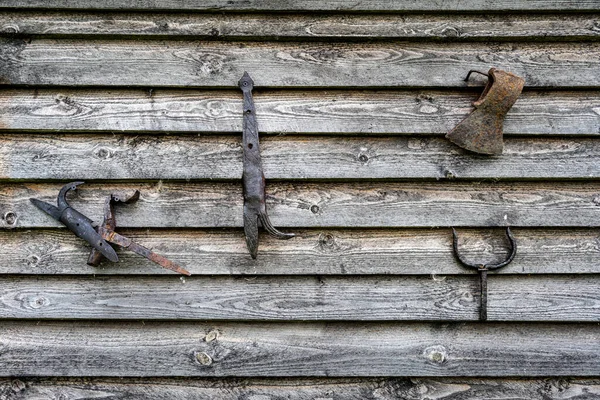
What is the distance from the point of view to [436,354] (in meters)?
1.90

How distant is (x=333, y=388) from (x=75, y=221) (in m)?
1.22

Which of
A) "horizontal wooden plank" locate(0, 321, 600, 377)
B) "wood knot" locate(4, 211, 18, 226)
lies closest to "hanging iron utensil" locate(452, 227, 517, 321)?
"horizontal wooden plank" locate(0, 321, 600, 377)

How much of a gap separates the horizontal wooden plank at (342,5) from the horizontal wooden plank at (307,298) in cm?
107

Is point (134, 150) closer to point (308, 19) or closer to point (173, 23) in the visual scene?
point (173, 23)

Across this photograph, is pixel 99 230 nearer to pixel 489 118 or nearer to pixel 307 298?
pixel 307 298

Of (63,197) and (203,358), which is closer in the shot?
(63,197)

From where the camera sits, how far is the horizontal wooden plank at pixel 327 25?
1.83m

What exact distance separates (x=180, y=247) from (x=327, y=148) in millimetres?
712

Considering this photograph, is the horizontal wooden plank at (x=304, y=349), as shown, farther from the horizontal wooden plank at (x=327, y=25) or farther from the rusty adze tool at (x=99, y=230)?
the horizontal wooden plank at (x=327, y=25)

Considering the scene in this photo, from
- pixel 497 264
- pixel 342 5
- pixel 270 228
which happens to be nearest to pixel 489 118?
Answer: pixel 497 264

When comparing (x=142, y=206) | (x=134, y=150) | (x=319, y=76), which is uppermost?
(x=319, y=76)

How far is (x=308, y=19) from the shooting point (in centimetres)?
186

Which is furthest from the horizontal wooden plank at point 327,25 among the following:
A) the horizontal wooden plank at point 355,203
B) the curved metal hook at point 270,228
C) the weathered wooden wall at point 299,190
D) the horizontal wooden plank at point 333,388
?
the horizontal wooden plank at point 333,388

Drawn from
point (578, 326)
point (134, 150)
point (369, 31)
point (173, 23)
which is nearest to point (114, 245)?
point (134, 150)
